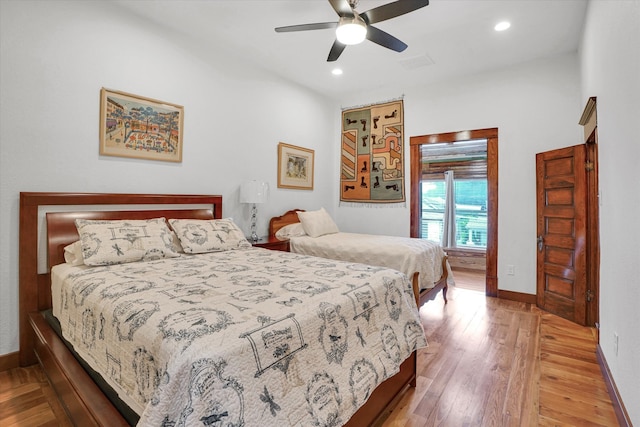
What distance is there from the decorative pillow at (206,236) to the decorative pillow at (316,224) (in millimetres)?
1081

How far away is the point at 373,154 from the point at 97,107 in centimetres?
361

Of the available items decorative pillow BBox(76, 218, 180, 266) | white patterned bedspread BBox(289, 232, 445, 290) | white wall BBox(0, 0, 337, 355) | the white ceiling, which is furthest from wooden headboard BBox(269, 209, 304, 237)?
the white ceiling

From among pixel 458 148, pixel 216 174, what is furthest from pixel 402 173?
pixel 216 174

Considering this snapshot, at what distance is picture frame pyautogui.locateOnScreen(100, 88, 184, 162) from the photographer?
2.68m

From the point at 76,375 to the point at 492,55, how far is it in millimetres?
4649

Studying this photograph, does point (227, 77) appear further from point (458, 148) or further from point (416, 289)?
point (458, 148)

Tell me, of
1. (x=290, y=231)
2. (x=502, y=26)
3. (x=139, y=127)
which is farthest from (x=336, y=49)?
(x=290, y=231)

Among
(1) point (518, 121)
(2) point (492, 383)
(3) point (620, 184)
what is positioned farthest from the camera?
(1) point (518, 121)

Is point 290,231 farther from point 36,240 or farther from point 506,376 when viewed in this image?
point 506,376

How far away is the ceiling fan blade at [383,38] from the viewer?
2.54 meters

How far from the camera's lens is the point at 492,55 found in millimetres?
3672

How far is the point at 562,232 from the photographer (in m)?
3.38

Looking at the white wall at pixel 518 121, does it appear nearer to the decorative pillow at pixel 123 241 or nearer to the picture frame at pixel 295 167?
the picture frame at pixel 295 167

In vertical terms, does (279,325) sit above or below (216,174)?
below
